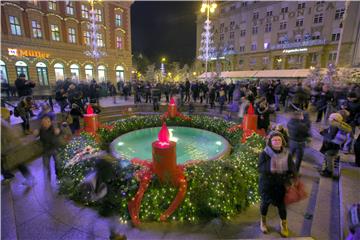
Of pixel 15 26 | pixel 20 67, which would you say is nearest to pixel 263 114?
pixel 20 67

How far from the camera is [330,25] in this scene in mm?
30734

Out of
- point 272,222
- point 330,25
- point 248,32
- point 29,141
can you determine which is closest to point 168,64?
point 248,32

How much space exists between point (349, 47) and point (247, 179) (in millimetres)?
34381

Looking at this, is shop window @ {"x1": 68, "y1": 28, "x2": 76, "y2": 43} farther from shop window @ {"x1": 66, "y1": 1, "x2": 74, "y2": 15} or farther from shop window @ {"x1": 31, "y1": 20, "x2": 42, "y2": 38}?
shop window @ {"x1": 31, "y1": 20, "x2": 42, "y2": 38}

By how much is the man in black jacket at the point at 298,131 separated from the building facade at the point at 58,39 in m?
18.4

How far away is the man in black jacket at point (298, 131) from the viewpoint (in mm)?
4660

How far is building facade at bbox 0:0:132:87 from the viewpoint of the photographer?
65.3 feet

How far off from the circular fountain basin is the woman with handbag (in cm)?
259

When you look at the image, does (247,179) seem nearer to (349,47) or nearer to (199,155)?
(199,155)

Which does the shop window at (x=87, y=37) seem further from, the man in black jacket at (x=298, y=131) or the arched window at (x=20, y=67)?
the man in black jacket at (x=298, y=131)

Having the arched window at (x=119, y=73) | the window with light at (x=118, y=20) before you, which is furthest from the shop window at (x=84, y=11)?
the arched window at (x=119, y=73)

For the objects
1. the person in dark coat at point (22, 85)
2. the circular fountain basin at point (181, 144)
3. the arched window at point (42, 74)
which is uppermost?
the arched window at point (42, 74)

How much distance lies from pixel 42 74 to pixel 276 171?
27.0 meters


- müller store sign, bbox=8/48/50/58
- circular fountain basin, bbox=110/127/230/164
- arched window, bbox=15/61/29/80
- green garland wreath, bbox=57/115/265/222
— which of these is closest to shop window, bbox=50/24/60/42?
müller store sign, bbox=8/48/50/58
